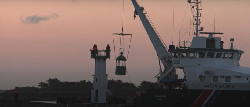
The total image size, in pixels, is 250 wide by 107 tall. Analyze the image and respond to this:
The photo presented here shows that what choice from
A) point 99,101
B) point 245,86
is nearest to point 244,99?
point 245,86

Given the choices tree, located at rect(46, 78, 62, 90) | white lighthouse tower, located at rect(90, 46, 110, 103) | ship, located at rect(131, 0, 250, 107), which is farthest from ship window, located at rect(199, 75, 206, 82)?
tree, located at rect(46, 78, 62, 90)

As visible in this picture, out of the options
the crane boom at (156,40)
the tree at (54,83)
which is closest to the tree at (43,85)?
the tree at (54,83)

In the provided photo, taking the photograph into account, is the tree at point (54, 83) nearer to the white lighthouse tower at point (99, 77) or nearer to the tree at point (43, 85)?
the tree at point (43, 85)

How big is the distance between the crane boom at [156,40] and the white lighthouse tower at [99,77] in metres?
5.36

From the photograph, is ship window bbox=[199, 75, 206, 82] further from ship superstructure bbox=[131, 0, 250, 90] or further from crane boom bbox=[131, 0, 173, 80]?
crane boom bbox=[131, 0, 173, 80]

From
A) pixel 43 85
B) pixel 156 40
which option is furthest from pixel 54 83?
pixel 156 40

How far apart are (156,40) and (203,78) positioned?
33.9 feet

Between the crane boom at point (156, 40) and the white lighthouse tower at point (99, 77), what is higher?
the crane boom at point (156, 40)

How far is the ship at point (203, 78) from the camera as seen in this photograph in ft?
129

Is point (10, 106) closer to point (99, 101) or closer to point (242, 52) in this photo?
point (99, 101)

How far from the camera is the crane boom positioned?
47.7 meters

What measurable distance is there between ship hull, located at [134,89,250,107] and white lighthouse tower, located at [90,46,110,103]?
444 cm

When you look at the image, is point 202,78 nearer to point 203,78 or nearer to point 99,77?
point 203,78

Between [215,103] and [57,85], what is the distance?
4849 cm
